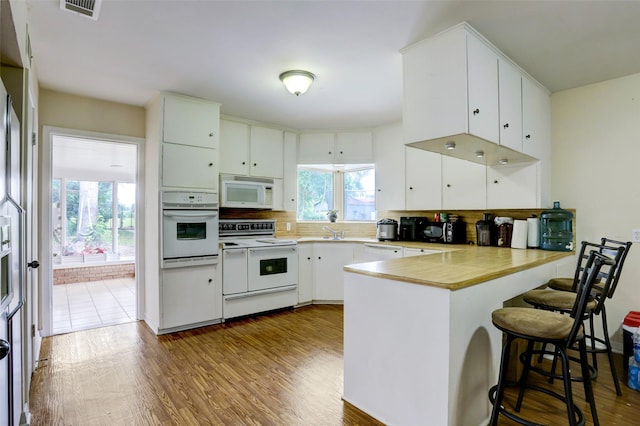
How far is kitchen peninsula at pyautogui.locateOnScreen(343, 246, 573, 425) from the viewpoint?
65.7 inches

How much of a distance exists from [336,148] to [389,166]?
0.83 m

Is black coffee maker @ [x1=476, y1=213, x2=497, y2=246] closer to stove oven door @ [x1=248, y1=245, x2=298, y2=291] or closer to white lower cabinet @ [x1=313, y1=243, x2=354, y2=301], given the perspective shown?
white lower cabinet @ [x1=313, y1=243, x2=354, y2=301]

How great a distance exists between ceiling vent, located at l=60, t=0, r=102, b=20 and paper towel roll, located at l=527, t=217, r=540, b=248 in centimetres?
384

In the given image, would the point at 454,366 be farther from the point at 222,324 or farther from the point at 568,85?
the point at 568,85

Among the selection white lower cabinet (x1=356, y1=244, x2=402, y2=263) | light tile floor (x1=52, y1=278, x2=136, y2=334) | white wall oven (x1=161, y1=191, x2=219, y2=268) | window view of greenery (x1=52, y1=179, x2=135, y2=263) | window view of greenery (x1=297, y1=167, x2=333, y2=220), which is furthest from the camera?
window view of greenery (x1=52, y1=179, x2=135, y2=263)

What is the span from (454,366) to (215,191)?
9.73 feet

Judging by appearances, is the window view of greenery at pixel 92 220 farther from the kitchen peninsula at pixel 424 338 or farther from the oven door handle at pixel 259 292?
the kitchen peninsula at pixel 424 338

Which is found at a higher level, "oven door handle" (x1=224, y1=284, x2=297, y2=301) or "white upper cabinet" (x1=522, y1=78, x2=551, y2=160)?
"white upper cabinet" (x1=522, y1=78, x2=551, y2=160)

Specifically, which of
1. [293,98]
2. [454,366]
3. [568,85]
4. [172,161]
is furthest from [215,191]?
[568,85]

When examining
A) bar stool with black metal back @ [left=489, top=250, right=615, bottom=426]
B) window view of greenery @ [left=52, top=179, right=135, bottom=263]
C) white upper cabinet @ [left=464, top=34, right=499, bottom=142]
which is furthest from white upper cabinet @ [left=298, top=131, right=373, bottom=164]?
window view of greenery @ [left=52, top=179, right=135, bottom=263]

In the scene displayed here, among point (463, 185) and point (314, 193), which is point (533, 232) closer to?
point (463, 185)

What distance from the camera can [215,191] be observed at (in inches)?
147

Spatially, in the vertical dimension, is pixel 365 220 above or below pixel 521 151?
below

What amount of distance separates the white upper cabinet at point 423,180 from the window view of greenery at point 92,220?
230 inches
